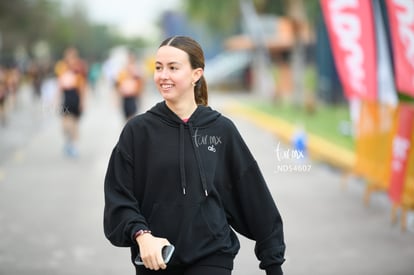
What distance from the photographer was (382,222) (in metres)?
8.50

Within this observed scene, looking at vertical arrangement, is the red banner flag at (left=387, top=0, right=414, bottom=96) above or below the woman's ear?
above

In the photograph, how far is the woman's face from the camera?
3207 millimetres

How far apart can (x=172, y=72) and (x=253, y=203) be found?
65 cm

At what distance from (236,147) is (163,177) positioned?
34 cm

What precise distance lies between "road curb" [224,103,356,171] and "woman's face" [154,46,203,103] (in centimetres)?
919

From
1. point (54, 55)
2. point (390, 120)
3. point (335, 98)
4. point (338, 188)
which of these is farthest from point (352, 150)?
point (54, 55)

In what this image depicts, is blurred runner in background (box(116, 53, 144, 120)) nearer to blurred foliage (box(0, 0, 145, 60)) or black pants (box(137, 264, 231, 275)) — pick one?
black pants (box(137, 264, 231, 275))

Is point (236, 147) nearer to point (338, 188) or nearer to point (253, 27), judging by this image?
point (338, 188)

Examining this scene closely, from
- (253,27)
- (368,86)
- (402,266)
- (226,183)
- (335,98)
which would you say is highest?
(253,27)

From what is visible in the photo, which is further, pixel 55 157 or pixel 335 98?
pixel 335 98

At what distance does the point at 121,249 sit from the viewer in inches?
292

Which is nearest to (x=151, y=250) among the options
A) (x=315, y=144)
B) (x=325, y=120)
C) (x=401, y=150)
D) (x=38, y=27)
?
(x=401, y=150)

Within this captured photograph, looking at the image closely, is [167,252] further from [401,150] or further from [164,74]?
[401,150]

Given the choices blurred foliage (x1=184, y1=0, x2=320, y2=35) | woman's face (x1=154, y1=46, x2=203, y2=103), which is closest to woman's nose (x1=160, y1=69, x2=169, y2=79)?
woman's face (x1=154, y1=46, x2=203, y2=103)
